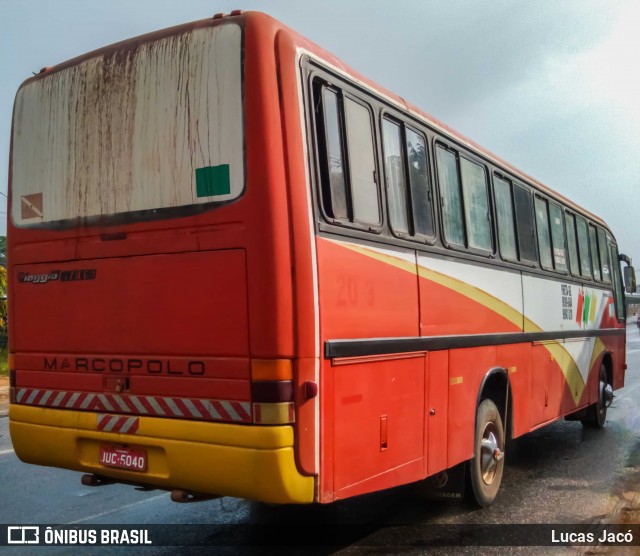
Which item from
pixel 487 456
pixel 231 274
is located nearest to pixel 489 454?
pixel 487 456

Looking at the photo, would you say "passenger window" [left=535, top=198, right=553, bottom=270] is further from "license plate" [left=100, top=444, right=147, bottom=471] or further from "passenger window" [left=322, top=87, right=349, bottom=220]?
"license plate" [left=100, top=444, right=147, bottom=471]

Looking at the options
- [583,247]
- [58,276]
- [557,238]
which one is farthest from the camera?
[583,247]

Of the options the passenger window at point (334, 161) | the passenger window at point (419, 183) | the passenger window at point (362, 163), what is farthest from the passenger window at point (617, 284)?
the passenger window at point (334, 161)

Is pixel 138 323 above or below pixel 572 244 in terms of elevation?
below

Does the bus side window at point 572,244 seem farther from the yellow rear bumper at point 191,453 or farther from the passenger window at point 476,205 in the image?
the yellow rear bumper at point 191,453

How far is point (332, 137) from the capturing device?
14.6 feet

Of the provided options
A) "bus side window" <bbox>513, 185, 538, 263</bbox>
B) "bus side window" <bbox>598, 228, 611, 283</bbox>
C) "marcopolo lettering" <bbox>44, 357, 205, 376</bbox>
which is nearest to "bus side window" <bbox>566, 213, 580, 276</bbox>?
"bus side window" <bbox>598, 228, 611, 283</bbox>

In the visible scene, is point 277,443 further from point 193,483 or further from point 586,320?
point 586,320

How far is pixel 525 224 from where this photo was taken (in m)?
7.97

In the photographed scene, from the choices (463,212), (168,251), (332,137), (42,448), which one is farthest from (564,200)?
(42,448)

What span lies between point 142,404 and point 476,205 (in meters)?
3.74

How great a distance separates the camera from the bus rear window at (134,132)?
424 centimetres

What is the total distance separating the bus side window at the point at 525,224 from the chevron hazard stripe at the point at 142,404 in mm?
4591

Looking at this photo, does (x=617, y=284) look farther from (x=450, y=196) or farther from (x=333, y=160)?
(x=333, y=160)
